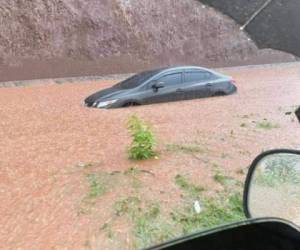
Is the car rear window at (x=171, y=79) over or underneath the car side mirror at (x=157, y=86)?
over

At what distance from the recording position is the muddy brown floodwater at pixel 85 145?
6879 mm

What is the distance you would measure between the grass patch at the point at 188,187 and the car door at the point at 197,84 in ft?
27.9

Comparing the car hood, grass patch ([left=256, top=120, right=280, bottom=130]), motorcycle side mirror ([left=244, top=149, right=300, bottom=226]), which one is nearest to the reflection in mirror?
motorcycle side mirror ([left=244, top=149, right=300, bottom=226])

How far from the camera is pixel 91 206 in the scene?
24.2 feet

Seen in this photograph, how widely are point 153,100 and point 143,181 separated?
7.64 metres

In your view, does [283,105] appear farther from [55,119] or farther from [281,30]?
[281,30]

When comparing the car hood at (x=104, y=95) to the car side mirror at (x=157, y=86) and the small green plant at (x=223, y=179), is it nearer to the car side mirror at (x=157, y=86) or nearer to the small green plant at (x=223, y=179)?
the car side mirror at (x=157, y=86)

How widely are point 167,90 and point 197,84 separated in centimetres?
137

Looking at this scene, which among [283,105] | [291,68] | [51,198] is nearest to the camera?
[51,198]

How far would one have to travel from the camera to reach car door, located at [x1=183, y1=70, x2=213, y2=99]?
1681 cm

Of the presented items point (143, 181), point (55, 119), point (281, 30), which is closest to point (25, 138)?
point (55, 119)

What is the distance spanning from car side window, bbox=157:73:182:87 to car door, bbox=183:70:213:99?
1.00 ft

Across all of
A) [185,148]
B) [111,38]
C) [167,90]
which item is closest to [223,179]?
[185,148]

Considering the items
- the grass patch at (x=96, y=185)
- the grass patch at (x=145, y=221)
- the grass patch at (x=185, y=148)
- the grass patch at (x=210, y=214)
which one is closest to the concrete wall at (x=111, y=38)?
the grass patch at (x=185, y=148)
